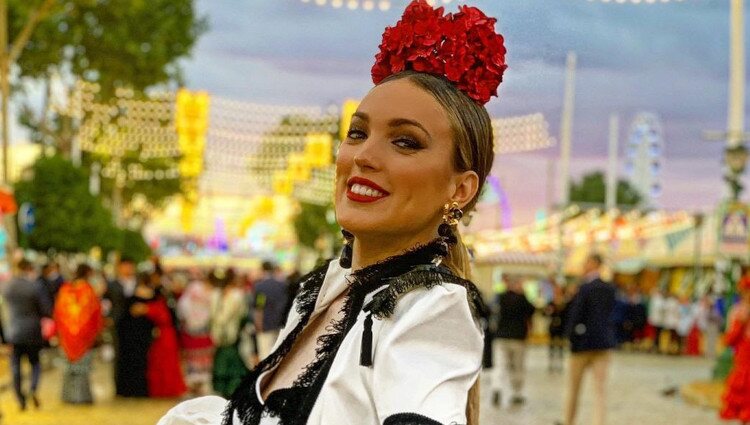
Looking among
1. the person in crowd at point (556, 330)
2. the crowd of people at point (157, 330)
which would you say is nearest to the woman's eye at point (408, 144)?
the crowd of people at point (157, 330)

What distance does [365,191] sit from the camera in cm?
248

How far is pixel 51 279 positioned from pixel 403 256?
1866cm

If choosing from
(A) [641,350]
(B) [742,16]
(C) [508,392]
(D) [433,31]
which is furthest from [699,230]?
(D) [433,31]

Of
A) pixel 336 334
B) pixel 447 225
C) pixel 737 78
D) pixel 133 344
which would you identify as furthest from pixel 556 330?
pixel 336 334

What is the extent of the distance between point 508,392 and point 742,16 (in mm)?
7709

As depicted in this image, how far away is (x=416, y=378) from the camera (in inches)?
84.4

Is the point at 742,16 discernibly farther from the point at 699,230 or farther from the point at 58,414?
the point at 699,230

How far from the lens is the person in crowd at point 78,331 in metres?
15.7

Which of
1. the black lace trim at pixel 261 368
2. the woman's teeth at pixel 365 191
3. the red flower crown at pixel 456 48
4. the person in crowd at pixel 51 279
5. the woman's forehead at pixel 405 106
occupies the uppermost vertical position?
the red flower crown at pixel 456 48

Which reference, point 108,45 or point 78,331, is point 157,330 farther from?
point 108,45

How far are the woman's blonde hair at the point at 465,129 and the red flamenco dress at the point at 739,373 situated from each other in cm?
1105

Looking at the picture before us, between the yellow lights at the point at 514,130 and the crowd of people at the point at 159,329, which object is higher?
the yellow lights at the point at 514,130

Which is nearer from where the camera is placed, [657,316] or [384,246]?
[384,246]

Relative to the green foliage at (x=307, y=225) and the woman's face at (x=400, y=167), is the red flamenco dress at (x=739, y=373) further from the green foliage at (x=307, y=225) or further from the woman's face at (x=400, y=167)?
the green foliage at (x=307, y=225)
